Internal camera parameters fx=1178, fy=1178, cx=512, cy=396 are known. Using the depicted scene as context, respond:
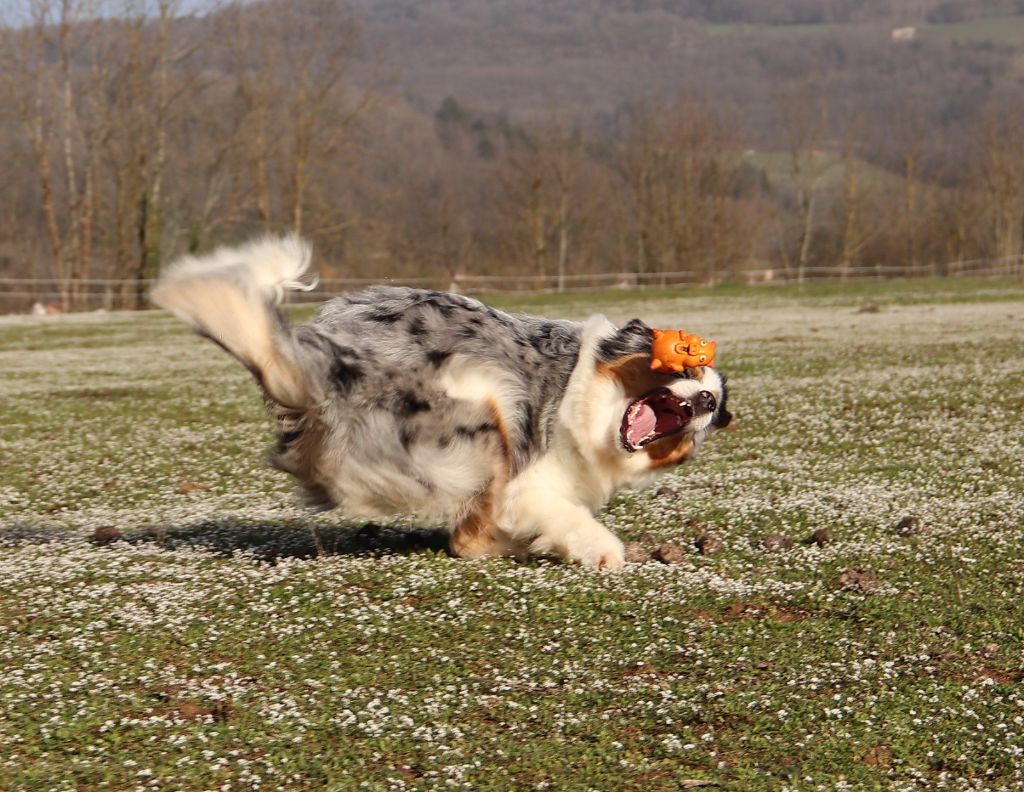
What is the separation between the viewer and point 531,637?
16.1 ft

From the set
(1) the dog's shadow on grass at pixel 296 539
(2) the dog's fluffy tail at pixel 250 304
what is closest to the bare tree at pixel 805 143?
(1) the dog's shadow on grass at pixel 296 539

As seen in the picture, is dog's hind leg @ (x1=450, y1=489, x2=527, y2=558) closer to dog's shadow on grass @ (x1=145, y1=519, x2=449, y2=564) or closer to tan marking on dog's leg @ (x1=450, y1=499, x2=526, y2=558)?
tan marking on dog's leg @ (x1=450, y1=499, x2=526, y2=558)

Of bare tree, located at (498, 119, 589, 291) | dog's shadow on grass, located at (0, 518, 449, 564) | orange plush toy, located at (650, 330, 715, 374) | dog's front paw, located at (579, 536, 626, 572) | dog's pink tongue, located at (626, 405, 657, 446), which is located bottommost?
dog's shadow on grass, located at (0, 518, 449, 564)

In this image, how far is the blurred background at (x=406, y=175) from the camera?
49344 mm

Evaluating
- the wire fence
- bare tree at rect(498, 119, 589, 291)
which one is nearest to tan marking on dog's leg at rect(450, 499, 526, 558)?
the wire fence

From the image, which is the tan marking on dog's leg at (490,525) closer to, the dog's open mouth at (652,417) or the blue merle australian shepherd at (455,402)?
the blue merle australian shepherd at (455,402)

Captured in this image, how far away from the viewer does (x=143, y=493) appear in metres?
8.65

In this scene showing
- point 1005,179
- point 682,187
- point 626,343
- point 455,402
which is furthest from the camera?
point 1005,179

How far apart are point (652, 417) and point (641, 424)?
0.07m

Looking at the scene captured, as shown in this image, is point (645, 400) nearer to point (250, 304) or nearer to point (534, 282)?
point (250, 304)

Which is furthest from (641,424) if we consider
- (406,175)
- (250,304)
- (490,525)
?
(406,175)

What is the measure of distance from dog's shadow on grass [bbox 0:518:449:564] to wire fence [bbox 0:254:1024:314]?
2791cm

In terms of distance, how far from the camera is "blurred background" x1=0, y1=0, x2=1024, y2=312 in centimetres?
4934

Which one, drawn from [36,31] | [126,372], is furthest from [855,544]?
[36,31]
